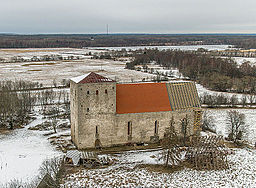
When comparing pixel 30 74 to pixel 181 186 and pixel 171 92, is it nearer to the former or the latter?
pixel 171 92

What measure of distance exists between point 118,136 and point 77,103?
6.77 meters

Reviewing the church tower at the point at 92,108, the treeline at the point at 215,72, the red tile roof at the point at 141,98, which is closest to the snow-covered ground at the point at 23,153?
the church tower at the point at 92,108

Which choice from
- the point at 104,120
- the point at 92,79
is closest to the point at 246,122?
the point at 104,120

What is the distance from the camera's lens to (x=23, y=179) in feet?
83.9

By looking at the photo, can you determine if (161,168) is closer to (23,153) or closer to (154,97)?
(154,97)

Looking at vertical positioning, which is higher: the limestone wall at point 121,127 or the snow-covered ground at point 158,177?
the limestone wall at point 121,127

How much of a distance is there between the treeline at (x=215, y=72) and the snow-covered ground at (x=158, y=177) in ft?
136

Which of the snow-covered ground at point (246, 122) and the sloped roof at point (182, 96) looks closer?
the sloped roof at point (182, 96)

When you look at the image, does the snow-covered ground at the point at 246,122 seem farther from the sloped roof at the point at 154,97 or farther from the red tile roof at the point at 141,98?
the red tile roof at the point at 141,98

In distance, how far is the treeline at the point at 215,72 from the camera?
68.6 metres

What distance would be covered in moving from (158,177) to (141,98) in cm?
1142

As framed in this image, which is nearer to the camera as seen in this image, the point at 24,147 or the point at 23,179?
the point at 23,179

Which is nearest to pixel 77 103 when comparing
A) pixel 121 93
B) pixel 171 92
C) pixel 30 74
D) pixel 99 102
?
pixel 99 102

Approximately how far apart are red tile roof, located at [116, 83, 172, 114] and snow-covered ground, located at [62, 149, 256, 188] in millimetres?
7014
